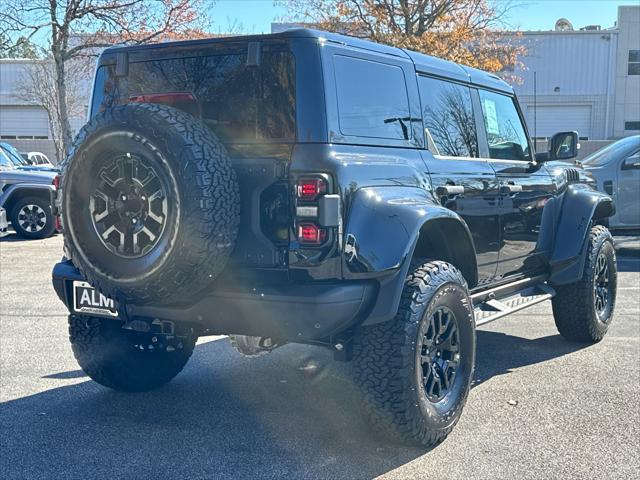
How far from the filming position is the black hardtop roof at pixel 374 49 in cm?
343

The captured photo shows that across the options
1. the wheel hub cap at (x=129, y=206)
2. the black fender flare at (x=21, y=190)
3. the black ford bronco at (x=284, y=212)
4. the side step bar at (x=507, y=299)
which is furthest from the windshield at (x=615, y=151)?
the black fender flare at (x=21, y=190)

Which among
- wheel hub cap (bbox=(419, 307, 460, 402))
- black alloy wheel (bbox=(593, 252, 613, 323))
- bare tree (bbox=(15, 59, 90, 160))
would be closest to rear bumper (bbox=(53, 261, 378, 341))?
wheel hub cap (bbox=(419, 307, 460, 402))

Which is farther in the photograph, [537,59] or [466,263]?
[537,59]

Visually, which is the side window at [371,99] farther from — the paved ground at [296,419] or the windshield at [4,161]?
the windshield at [4,161]

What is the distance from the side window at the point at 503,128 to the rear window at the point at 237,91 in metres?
2.04

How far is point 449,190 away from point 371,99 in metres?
0.75

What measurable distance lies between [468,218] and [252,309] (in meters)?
1.64

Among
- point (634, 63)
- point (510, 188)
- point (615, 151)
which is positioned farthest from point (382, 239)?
point (634, 63)

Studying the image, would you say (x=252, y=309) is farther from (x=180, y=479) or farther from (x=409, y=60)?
(x=409, y=60)

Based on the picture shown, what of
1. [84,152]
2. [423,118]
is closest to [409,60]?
[423,118]

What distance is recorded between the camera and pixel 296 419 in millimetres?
4078

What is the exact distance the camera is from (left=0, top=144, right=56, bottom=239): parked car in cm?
1249

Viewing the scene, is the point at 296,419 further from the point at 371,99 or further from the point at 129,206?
the point at 371,99

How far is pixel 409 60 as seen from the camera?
13.5 ft
